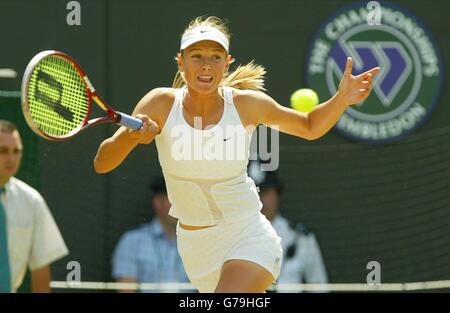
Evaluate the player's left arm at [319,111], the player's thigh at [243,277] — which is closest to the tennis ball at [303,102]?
the player's left arm at [319,111]

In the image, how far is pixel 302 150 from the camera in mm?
8055

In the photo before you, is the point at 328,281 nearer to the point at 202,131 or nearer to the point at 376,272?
the point at 376,272

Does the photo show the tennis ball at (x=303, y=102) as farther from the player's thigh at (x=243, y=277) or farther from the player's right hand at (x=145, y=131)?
the player's right hand at (x=145, y=131)

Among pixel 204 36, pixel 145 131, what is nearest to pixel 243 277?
pixel 145 131

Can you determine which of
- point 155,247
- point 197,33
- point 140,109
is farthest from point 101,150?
point 155,247

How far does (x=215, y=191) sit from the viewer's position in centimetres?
528

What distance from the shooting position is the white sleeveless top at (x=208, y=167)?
5246 millimetres

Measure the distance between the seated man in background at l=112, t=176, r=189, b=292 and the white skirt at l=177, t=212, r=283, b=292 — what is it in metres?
2.31

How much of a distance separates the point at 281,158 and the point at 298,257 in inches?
26.8

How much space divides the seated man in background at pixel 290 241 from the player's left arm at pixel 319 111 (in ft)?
8.02

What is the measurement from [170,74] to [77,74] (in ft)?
8.76

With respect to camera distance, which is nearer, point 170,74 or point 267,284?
point 267,284

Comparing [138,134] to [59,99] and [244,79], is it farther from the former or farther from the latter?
[244,79]

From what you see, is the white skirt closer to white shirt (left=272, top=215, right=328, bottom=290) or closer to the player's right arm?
the player's right arm
